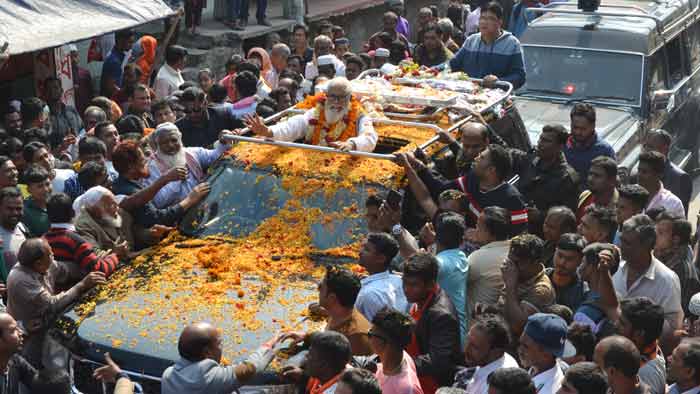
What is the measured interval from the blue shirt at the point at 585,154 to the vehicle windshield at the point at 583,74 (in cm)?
238

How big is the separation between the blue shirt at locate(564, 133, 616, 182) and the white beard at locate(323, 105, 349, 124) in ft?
7.80

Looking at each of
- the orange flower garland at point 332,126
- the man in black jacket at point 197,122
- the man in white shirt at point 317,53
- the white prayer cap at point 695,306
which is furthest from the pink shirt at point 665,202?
the man in white shirt at point 317,53

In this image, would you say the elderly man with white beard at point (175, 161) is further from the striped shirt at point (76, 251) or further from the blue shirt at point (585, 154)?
the blue shirt at point (585, 154)

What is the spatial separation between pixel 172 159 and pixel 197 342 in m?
3.45

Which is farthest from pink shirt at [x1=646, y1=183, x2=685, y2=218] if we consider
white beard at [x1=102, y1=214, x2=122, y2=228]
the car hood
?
white beard at [x1=102, y1=214, x2=122, y2=228]

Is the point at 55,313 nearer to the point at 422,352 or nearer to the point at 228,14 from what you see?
the point at 422,352

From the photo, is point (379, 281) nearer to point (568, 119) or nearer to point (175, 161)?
point (175, 161)

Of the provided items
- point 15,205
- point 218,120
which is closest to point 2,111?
point 218,120

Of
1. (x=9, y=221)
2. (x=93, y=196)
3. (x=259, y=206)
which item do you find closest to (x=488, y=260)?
(x=259, y=206)

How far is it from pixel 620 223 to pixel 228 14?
36.6 ft

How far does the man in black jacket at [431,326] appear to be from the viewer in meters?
6.32

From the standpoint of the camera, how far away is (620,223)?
845cm

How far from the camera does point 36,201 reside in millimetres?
A: 8570

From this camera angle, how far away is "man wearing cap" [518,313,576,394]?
5.72 meters
